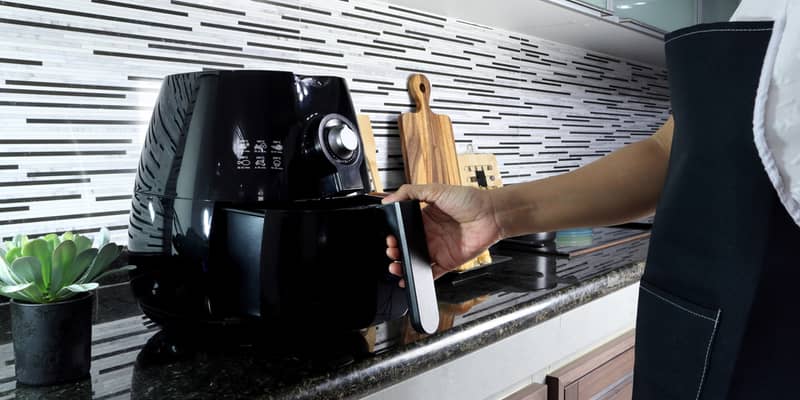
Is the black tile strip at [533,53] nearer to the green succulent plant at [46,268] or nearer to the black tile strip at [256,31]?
the black tile strip at [256,31]

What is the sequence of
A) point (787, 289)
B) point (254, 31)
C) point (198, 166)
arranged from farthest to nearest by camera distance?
point (254, 31) → point (198, 166) → point (787, 289)

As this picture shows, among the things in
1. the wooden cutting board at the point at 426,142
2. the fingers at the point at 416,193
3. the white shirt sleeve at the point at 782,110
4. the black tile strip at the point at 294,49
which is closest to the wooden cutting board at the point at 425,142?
the wooden cutting board at the point at 426,142

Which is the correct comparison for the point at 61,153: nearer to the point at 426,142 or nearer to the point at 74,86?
the point at 74,86

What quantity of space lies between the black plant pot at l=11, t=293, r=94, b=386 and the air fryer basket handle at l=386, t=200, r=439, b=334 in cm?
30

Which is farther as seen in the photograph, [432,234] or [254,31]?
[254,31]

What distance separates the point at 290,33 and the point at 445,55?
49 centimetres

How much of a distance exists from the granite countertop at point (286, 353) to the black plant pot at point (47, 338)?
0.05 ft

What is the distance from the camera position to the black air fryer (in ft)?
1.98

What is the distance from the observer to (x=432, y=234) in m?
0.88

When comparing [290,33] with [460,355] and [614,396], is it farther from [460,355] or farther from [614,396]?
[614,396]

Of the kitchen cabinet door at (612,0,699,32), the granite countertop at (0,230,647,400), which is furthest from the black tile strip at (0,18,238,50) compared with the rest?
the kitchen cabinet door at (612,0,699,32)

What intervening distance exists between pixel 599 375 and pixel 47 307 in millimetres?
869

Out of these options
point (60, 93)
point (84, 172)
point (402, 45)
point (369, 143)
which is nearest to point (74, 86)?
point (60, 93)

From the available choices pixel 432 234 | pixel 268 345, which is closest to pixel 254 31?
pixel 432 234
